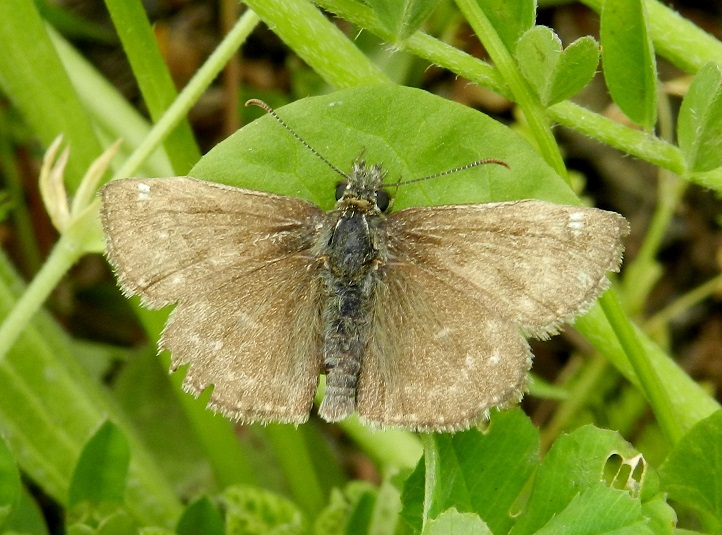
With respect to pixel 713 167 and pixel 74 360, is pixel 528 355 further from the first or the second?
pixel 74 360

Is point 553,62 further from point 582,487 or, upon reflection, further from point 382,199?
point 582,487

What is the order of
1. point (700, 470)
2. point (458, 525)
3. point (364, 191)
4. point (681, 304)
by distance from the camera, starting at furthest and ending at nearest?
point (681, 304)
point (364, 191)
point (700, 470)
point (458, 525)

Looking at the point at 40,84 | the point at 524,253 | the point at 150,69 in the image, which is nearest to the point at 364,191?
the point at 524,253

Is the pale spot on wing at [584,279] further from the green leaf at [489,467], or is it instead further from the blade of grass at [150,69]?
the blade of grass at [150,69]

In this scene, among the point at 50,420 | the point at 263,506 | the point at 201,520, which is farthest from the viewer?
the point at 50,420

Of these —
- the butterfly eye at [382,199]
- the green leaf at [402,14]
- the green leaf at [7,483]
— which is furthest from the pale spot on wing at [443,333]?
the green leaf at [7,483]
